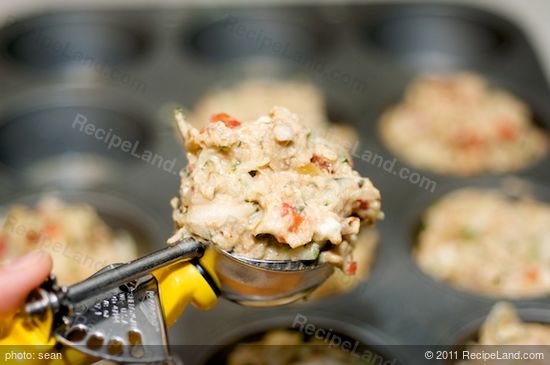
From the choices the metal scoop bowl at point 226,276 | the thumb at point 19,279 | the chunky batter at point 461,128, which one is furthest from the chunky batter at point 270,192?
the chunky batter at point 461,128

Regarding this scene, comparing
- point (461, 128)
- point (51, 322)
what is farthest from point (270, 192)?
point (461, 128)

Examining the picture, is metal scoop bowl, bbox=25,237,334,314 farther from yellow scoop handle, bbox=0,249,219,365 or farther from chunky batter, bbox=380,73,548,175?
chunky batter, bbox=380,73,548,175

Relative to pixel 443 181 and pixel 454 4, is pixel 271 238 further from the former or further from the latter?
pixel 454 4

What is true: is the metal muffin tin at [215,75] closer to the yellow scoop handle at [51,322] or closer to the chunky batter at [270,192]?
the chunky batter at [270,192]

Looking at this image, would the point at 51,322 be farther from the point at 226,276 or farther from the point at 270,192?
the point at 270,192

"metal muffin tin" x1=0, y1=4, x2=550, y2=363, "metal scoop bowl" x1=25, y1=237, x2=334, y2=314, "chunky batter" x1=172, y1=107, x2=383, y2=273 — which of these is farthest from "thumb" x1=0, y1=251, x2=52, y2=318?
"metal muffin tin" x1=0, y1=4, x2=550, y2=363
